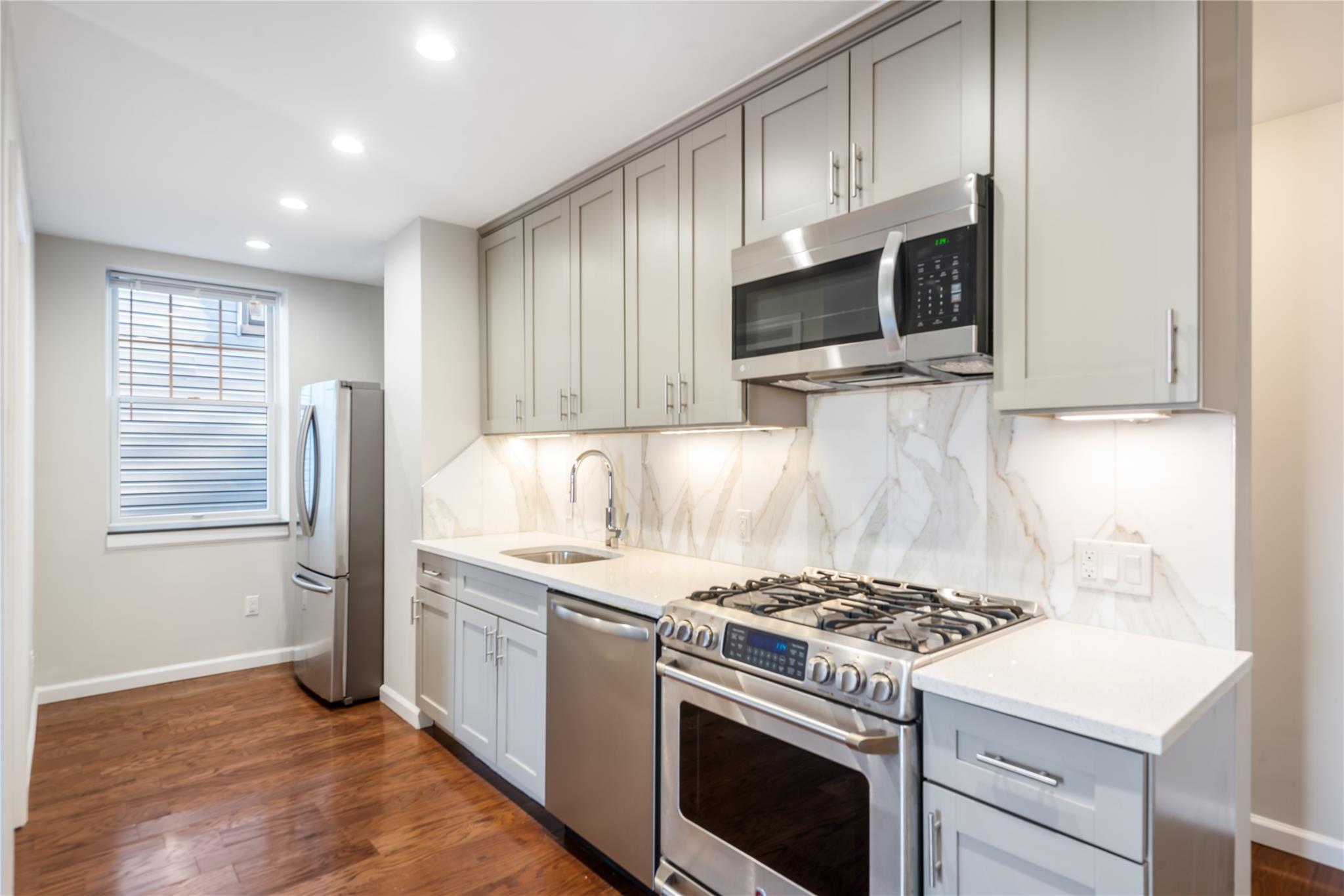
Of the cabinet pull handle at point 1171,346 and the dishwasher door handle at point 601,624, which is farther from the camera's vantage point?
the dishwasher door handle at point 601,624

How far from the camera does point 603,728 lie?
7.18 ft

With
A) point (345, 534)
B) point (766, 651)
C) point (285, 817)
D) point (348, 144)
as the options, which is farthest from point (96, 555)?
point (766, 651)

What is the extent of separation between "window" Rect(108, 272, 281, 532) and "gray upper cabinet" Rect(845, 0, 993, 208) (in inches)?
164

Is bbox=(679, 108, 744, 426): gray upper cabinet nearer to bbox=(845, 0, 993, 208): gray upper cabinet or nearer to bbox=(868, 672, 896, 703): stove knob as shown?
bbox=(845, 0, 993, 208): gray upper cabinet

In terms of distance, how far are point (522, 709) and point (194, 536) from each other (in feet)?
9.46

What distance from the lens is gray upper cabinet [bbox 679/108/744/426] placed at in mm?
2289

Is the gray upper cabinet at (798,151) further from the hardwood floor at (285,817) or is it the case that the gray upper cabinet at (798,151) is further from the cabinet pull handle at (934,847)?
the hardwood floor at (285,817)

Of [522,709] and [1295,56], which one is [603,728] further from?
[1295,56]

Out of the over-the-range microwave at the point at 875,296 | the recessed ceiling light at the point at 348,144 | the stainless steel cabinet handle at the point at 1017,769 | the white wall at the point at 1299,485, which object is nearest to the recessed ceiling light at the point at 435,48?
the recessed ceiling light at the point at 348,144

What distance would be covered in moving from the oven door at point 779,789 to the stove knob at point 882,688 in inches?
2.4

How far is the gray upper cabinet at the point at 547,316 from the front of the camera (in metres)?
3.11

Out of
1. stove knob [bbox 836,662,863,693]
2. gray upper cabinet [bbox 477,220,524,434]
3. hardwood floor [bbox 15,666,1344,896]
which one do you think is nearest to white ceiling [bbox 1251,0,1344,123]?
stove knob [bbox 836,662,863,693]

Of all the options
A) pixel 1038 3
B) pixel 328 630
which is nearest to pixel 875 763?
pixel 1038 3

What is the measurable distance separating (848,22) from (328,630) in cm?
364
